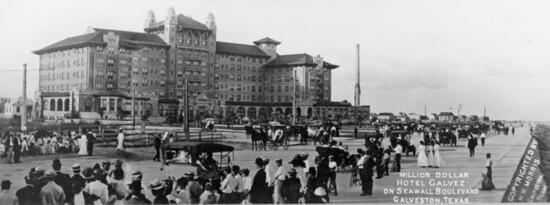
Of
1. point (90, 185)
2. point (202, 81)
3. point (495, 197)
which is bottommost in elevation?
point (495, 197)

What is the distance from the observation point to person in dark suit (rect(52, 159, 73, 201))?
22.4ft

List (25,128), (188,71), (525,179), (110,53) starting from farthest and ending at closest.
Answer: (188,71) < (110,53) < (25,128) < (525,179)

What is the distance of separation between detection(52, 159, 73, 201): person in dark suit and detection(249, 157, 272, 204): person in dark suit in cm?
278

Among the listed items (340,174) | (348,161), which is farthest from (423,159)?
(340,174)

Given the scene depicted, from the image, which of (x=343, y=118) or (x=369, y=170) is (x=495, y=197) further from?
(x=343, y=118)

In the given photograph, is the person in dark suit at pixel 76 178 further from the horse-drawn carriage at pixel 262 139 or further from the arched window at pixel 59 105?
the arched window at pixel 59 105

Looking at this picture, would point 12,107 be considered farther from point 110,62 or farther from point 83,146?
point 110,62

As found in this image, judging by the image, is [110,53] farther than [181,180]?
Yes

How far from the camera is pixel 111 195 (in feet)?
22.4

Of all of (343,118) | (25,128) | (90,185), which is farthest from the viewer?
(343,118)

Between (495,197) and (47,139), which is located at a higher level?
(47,139)

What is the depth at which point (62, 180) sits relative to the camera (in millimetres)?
6922

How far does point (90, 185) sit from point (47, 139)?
20.5 ft

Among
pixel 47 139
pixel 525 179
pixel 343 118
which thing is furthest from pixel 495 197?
pixel 343 118
